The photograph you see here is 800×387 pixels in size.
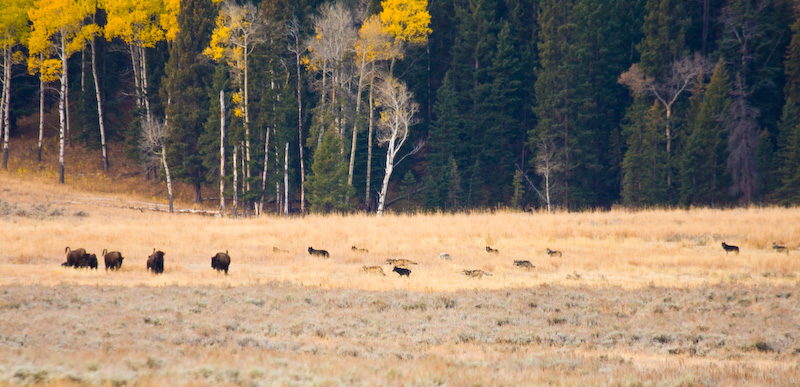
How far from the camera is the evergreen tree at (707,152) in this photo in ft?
142

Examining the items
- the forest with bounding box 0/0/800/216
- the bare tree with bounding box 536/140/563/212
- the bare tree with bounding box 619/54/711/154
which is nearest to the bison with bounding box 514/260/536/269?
the forest with bounding box 0/0/800/216

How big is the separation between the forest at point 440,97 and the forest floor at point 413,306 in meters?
14.9

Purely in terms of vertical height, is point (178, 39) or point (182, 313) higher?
point (178, 39)

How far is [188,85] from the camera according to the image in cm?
4631

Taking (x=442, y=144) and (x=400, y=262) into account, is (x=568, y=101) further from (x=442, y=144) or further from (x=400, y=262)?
(x=400, y=262)

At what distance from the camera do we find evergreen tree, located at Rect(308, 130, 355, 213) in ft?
134

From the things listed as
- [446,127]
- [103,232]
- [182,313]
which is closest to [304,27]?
[446,127]

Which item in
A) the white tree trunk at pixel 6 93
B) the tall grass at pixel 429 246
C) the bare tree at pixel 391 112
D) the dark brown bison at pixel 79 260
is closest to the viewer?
the tall grass at pixel 429 246

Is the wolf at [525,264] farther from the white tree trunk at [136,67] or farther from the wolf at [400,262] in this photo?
the white tree trunk at [136,67]

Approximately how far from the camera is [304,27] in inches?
1882

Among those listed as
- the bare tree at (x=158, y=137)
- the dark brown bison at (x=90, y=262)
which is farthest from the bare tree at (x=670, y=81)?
the dark brown bison at (x=90, y=262)

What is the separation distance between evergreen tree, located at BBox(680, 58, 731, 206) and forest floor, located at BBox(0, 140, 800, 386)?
47.3ft

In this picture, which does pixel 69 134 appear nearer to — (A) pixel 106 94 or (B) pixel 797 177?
(A) pixel 106 94

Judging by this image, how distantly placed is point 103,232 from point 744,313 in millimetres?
22653
